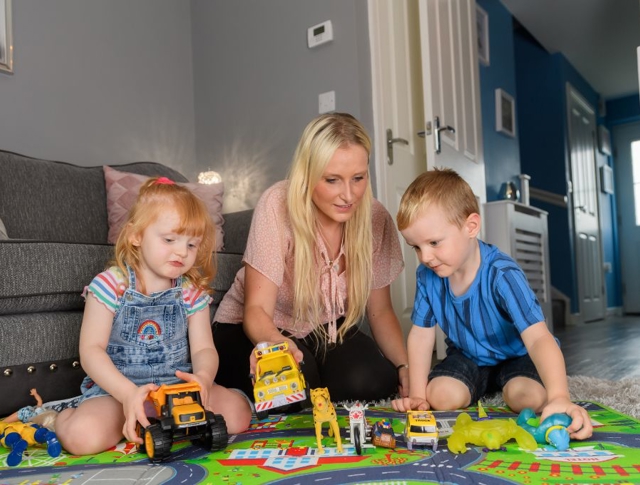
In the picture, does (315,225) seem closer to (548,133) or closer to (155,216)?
(155,216)

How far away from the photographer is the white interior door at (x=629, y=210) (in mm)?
7270

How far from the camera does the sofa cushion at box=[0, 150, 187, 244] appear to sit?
2268 millimetres

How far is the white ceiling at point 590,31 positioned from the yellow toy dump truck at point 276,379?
467 centimetres

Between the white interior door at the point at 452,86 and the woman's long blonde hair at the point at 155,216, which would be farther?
the white interior door at the point at 452,86

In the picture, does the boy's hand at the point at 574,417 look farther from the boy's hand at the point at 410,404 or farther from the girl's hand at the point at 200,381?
the girl's hand at the point at 200,381

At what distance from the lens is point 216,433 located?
1096 mm

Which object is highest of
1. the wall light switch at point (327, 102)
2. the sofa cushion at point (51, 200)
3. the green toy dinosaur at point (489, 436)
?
the wall light switch at point (327, 102)

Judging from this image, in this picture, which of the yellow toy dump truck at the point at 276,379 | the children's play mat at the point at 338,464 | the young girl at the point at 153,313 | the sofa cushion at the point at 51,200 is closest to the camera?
the children's play mat at the point at 338,464

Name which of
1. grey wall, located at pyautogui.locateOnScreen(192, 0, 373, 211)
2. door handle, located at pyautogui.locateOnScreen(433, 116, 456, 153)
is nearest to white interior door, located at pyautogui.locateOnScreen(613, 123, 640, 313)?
door handle, located at pyautogui.locateOnScreen(433, 116, 456, 153)

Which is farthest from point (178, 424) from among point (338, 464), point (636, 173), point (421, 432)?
point (636, 173)

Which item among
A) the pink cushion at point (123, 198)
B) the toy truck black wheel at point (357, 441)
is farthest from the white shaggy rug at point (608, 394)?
the pink cushion at point (123, 198)

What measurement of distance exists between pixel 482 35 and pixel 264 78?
6.77ft

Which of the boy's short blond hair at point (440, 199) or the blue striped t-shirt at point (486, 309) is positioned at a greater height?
the boy's short blond hair at point (440, 199)

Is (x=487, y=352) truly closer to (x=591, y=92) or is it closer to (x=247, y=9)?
(x=247, y=9)
